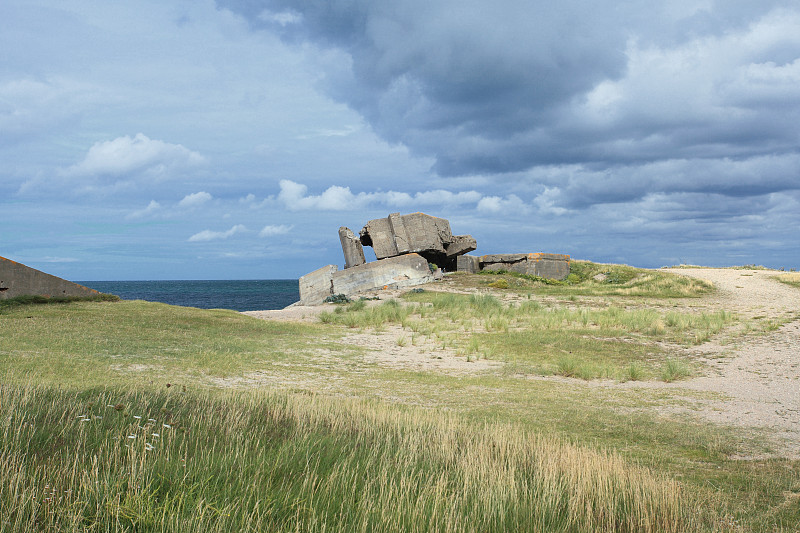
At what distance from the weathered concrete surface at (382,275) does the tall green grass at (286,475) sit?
20.8 m

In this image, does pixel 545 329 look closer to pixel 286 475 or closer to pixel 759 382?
pixel 759 382

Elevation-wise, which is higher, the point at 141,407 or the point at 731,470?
the point at 141,407

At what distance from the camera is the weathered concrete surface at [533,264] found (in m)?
32.3

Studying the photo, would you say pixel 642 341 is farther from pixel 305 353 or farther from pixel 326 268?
pixel 326 268

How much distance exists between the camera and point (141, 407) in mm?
5266

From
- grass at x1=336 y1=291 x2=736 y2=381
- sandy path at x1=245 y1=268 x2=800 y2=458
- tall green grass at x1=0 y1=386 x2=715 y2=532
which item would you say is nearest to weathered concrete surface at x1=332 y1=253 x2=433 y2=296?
grass at x1=336 y1=291 x2=736 y2=381

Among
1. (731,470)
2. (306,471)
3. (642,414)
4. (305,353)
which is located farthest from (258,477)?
(305,353)

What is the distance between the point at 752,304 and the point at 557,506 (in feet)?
75.0

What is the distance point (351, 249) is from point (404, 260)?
287cm

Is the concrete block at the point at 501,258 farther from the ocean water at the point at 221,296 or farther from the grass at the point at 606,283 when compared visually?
the ocean water at the point at 221,296

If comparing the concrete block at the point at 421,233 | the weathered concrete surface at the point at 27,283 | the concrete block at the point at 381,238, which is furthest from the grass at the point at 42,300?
the concrete block at the point at 421,233

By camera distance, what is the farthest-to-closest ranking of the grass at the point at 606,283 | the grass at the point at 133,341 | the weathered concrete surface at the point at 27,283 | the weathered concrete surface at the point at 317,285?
the weathered concrete surface at the point at 317,285, the grass at the point at 606,283, the weathered concrete surface at the point at 27,283, the grass at the point at 133,341

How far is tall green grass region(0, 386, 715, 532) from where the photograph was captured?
3180 millimetres

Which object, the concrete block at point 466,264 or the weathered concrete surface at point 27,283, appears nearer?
the weathered concrete surface at point 27,283
